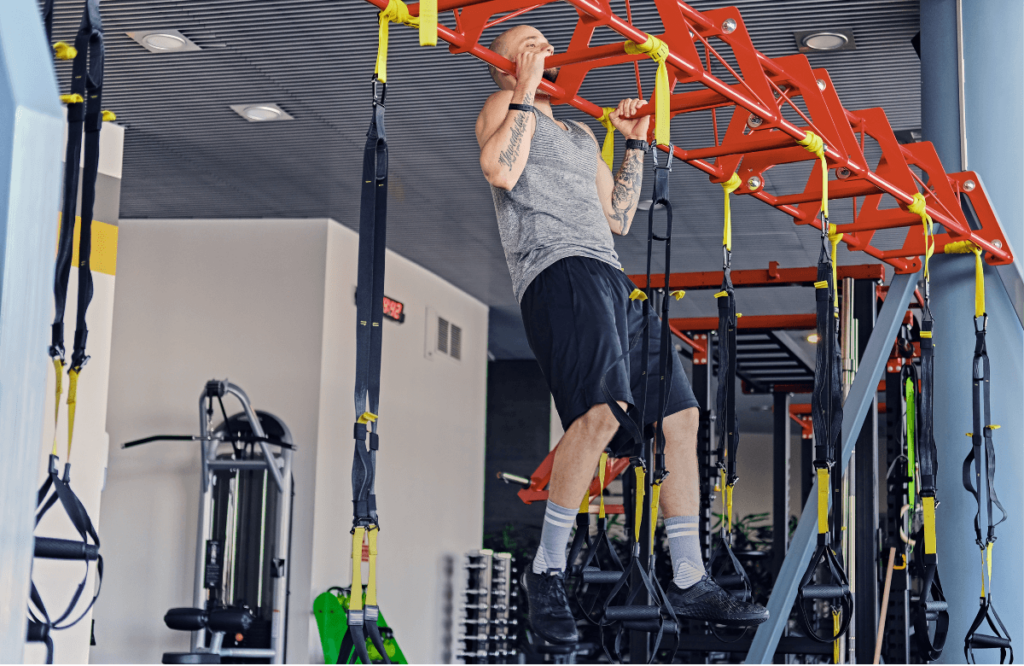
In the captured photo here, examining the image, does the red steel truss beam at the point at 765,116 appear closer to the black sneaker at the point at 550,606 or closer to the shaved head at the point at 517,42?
the shaved head at the point at 517,42

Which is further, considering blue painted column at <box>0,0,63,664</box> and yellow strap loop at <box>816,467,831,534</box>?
yellow strap loop at <box>816,467,831,534</box>

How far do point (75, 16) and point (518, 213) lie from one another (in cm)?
255

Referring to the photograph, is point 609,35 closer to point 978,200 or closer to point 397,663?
point 978,200

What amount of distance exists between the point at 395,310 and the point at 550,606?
18.0ft

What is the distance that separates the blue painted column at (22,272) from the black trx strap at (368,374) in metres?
0.64

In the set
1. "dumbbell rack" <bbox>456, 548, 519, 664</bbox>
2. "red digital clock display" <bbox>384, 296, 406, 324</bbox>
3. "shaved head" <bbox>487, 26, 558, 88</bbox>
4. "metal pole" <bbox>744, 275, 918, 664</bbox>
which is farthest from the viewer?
"dumbbell rack" <bbox>456, 548, 519, 664</bbox>

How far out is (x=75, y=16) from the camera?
4012 millimetres

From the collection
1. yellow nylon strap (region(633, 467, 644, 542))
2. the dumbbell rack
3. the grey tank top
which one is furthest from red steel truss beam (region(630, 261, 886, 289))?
the dumbbell rack

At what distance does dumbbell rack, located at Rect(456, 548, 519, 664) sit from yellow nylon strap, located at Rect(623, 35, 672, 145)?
6220 millimetres

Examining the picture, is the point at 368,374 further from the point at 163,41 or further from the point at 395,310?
the point at 395,310

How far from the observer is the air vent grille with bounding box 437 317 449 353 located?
27.1 feet

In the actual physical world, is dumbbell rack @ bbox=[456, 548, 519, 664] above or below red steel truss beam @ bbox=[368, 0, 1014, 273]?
below

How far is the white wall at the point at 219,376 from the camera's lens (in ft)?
20.6

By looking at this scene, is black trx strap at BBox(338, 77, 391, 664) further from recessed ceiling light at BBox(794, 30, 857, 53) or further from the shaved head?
recessed ceiling light at BBox(794, 30, 857, 53)
